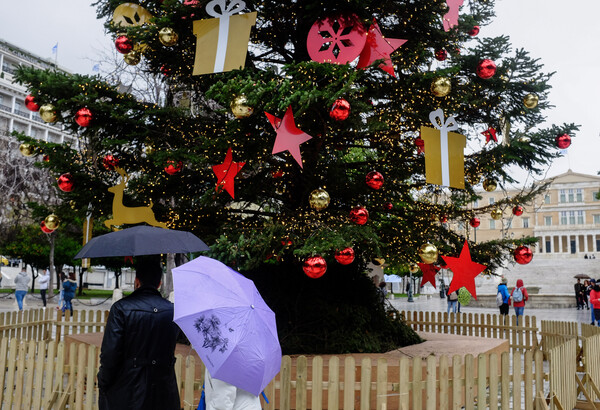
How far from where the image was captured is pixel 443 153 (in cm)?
621

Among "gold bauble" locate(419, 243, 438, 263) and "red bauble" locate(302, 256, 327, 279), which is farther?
"gold bauble" locate(419, 243, 438, 263)

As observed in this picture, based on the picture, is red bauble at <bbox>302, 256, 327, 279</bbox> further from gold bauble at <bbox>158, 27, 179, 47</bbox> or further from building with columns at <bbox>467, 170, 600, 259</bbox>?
building with columns at <bbox>467, 170, 600, 259</bbox>

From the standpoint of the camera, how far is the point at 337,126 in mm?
6250

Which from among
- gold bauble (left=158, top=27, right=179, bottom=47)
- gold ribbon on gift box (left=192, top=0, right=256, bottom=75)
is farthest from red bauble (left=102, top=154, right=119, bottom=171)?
gold ribbon on gift box (left=192, top=0, right=256, bottom=75)

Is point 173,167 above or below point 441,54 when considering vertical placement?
below

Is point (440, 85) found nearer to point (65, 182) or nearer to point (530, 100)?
point (530, 100)

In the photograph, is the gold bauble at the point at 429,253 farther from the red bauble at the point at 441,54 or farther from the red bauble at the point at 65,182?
the red bauble at the point at 65,182

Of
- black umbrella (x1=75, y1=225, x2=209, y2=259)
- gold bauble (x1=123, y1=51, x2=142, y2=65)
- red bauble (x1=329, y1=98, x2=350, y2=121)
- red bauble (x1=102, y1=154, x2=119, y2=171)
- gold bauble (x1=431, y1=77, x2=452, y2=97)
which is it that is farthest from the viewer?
red bauble (x1=102, y1=154, x2=119, y2=171)

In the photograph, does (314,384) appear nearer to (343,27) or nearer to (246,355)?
(246,355)

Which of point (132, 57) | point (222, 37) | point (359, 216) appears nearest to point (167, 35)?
point (222, 37)

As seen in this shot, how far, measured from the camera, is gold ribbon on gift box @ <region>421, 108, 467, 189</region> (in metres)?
6.07

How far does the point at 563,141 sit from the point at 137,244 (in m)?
5.86

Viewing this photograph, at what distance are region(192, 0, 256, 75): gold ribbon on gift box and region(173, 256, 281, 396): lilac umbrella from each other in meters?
3.37

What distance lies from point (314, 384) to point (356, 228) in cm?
205
